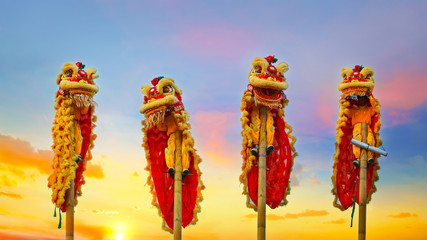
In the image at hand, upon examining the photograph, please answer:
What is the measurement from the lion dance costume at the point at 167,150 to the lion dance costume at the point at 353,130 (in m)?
3.37

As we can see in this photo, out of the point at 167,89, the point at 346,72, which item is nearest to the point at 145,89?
the point at 167,89

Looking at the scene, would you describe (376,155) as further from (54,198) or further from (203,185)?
(54,198)

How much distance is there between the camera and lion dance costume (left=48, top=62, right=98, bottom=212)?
62.1ft

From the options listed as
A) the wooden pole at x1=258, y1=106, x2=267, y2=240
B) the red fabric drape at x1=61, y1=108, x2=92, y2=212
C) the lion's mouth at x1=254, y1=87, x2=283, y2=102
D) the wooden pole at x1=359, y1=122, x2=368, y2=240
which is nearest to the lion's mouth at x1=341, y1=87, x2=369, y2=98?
the wooden pole at x1=359, y1=122, x2=368, y2=240

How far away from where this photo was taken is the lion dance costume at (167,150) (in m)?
18.6

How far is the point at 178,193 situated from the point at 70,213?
99.1 inches

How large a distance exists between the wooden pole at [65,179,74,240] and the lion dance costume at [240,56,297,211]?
3.88 meters

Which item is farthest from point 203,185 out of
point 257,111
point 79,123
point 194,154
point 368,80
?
point 368,80

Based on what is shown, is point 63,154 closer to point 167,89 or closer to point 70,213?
point 70,213

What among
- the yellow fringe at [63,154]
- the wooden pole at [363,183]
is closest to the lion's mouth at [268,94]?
the wooden pole at [363,183]

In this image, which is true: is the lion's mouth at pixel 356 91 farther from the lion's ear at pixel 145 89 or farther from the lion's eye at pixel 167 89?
the lion's ear at pixel 145 89

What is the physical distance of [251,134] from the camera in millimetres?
18734

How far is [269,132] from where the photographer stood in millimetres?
18828

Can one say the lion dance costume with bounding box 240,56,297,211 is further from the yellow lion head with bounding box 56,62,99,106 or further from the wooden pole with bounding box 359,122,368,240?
the yellow lion head with bounding box 56,62,99,106
